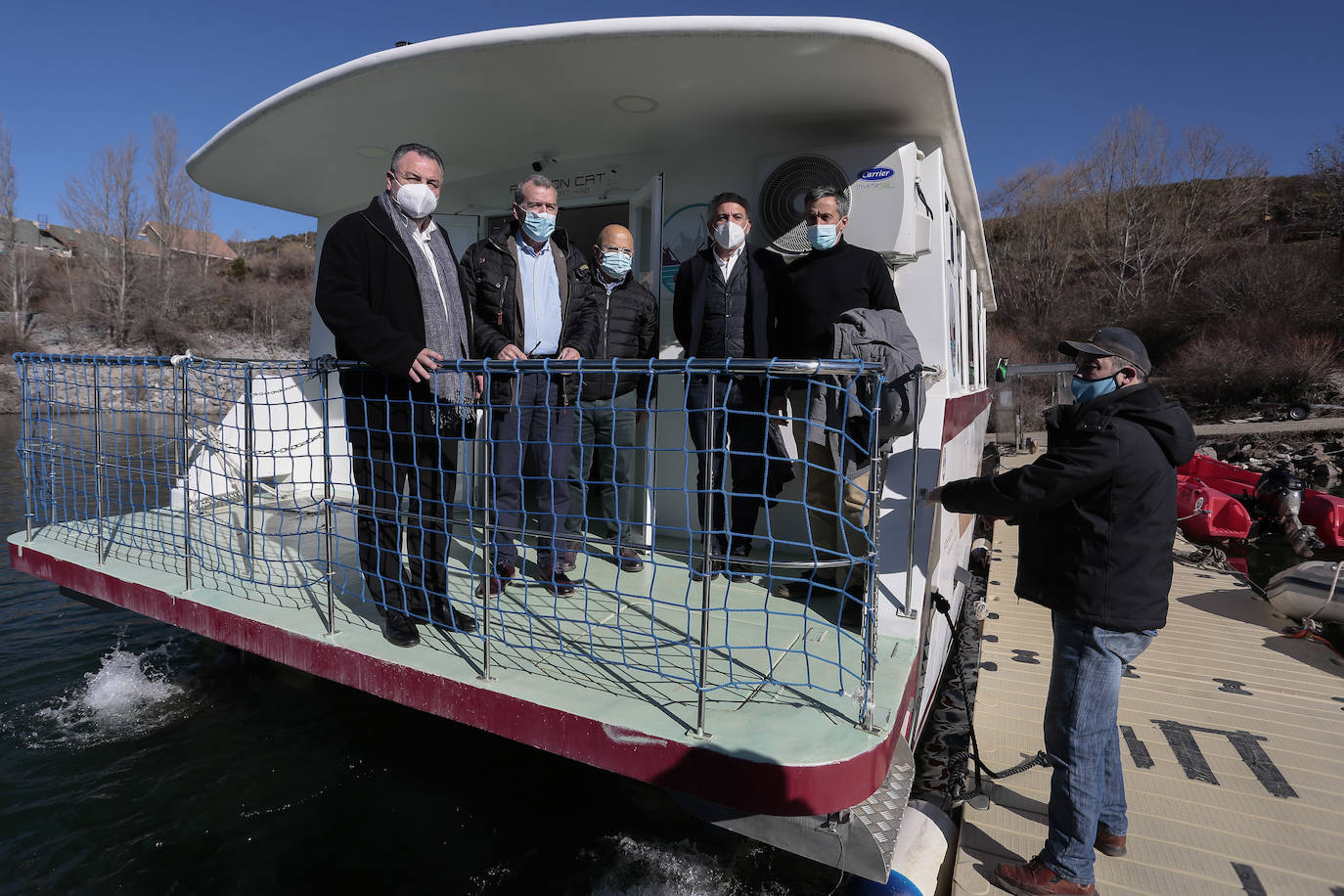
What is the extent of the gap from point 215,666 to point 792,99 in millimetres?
5139

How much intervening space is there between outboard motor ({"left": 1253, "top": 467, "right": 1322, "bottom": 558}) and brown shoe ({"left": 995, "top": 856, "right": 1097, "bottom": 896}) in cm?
1047

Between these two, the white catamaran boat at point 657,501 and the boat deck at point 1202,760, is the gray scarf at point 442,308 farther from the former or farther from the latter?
the boat deck at point 1202,760

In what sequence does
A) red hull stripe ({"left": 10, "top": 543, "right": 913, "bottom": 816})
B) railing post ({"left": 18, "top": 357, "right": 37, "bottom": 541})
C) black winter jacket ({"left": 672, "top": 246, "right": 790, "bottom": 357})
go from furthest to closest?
railing post ({"left": 18, "top": 357, "right": 37, "bottom": 541}), black winter jacket ({"left": 672, "top": 246, "right": 790, "bottom": 357}), red hull stripe ({"left": 10, "top": 543, "right": 913, "bottom": 816})

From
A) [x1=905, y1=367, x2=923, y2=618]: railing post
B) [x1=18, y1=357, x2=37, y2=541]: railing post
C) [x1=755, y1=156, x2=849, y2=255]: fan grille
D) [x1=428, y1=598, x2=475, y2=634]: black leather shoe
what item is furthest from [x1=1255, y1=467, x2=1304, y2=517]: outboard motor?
[x1=18, y1=357, x2=37, y2=541]: railing post

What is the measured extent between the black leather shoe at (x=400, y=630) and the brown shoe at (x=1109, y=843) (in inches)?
109

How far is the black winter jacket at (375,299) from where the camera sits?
2.54 meters

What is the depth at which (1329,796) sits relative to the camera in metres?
3.19

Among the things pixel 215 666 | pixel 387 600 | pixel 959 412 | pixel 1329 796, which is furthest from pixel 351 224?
pixel 1329 796

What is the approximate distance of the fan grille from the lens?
3.83 metres

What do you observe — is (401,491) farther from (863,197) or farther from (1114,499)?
(863,197)

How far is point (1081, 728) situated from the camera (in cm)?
236

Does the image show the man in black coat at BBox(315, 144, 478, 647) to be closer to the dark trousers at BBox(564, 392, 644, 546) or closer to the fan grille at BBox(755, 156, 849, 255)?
the dark trousers at BBox(564, 392, 644, 546)

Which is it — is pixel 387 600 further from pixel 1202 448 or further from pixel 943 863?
pixel 1202 448

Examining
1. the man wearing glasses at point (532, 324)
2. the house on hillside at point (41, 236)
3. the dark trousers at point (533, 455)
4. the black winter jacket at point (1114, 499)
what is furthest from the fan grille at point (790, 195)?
the house on hillside at point (41, 236)
